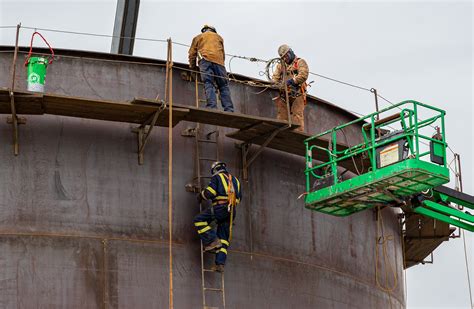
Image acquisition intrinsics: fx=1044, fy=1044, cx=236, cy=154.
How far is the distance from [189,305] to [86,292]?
5.04 ft

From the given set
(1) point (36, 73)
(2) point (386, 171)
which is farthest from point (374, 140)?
(1) point (36, 73)

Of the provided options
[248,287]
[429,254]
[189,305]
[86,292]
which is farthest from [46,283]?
[429,254]

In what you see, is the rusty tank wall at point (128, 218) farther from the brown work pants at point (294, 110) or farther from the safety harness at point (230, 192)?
the safety harness at point (230, 192)

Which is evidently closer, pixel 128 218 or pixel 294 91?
pixel 128 218

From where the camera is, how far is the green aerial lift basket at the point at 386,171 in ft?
49.4

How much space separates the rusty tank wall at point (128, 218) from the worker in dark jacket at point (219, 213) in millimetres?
278

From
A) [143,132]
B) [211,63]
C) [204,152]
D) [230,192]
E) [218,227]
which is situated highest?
[211,63]

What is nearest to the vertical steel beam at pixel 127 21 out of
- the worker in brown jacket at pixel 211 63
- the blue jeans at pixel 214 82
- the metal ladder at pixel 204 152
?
the worker in brown jacket at pixel 211 63

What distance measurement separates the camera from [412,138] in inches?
602

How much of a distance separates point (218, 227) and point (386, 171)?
264 cm

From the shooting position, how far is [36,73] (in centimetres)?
1529

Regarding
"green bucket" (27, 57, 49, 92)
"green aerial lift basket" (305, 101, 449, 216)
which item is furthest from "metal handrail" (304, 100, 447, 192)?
"green bucket" (27, 57, 49, 92)

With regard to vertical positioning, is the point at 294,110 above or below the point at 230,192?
above

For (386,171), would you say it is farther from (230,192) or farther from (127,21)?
(127,21)
